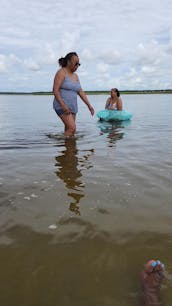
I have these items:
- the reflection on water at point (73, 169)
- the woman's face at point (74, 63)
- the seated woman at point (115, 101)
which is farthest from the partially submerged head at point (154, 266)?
the seated woman at point (115, 101)

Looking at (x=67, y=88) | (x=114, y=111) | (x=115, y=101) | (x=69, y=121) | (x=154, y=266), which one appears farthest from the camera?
(x=115, y=101)

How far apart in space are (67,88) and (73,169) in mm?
2941

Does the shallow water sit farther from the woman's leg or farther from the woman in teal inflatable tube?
the woman in teal inflatable tube

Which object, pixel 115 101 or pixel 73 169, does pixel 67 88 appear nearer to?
pixel 73 169

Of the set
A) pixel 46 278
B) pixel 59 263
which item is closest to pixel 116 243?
pixel 59 263

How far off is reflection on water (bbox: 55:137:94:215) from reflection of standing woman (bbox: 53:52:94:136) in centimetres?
87

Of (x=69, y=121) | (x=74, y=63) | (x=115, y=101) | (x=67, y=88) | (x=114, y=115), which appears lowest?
(x=114, y=115)

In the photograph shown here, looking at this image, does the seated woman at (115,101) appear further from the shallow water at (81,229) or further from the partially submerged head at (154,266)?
the partially submerged head at (154,266)

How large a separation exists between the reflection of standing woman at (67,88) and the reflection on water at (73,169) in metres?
0.87

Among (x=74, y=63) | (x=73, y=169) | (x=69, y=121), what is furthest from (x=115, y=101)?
(x=73, y=169)

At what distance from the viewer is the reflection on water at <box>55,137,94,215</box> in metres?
3.82

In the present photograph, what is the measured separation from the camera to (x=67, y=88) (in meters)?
7.38

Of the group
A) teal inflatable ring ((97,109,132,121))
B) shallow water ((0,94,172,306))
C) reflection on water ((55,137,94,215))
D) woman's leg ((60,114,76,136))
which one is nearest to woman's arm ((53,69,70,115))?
woman's leg ((60,114,76,136))

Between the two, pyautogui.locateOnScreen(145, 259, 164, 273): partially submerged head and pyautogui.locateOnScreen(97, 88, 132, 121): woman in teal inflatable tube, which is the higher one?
pyautogui.locateOnScreen(97, 88, 132, 121): woman in teal inflatable tube
